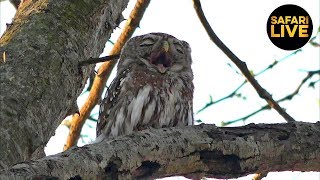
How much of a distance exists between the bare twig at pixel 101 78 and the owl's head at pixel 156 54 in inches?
12.8

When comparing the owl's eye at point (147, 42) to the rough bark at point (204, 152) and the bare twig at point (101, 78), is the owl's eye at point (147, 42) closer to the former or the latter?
the bare twig at point (101, 78)

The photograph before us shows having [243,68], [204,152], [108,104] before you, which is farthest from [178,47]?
[204,152]

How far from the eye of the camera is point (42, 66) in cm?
327

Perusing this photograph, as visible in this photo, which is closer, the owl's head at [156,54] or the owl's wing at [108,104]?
the owl's wing at [108,104]

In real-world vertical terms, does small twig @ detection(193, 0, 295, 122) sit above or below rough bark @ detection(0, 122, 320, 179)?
above

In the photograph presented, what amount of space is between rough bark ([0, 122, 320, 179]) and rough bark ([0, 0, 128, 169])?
14.9 inches

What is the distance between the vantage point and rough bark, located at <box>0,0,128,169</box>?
9.74 feet

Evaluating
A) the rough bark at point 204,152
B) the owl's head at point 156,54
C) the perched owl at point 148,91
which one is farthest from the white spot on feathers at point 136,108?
the rough bark at point 204,152

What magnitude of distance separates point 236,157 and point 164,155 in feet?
1.36

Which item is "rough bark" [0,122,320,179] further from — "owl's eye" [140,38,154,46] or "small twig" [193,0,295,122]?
"owl's eye" [140,38,154,46]

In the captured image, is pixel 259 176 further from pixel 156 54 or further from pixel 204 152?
pixel 156 54

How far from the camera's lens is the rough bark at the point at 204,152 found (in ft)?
9.27

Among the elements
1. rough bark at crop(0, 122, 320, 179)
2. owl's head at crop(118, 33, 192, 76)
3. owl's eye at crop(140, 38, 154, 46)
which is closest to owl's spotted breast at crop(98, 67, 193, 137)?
owl's head at crop(118, 33, 192, 76)

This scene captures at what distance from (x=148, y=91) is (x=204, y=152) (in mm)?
1085
